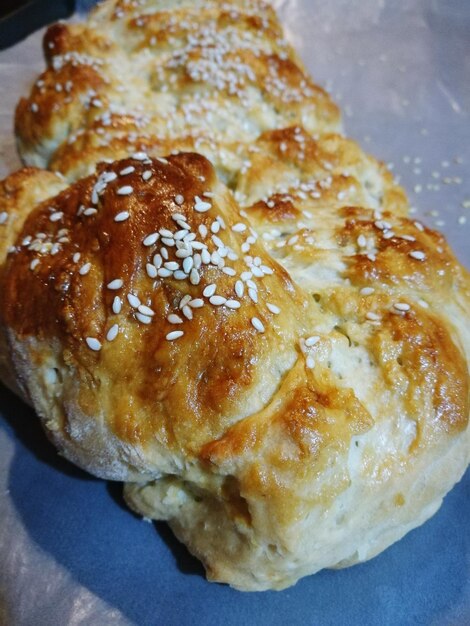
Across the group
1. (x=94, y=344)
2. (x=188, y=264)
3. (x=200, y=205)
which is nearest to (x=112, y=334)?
(x=94, y=344)

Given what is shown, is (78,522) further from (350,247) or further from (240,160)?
(240,160)

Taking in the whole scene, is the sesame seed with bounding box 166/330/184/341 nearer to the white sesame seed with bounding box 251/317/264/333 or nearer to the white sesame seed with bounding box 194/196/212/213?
the white sesame seed with bounding box 251/317/264/333

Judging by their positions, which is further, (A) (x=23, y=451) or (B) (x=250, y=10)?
(B) (x=250, y=10)

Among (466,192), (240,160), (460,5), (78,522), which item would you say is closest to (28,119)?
(240,160)

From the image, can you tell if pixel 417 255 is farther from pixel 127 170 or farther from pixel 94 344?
pixel 94 344

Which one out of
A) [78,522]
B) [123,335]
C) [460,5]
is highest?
[123,335]

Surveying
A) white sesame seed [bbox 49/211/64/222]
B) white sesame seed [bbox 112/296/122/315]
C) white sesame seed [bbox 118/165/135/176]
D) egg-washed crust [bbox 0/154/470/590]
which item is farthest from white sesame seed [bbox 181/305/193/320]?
white sesame seed [bbox 49/211/64/222]
